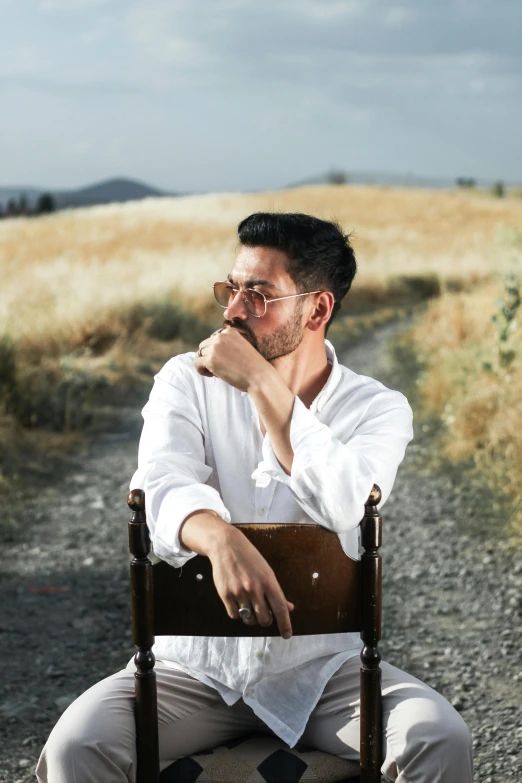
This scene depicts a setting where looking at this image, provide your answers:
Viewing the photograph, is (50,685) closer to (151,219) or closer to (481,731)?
(481,731)

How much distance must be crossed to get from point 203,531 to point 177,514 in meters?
0.10

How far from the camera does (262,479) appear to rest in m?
2.26

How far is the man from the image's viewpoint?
1889 millimetres

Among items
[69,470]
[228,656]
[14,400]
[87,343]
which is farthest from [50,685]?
[87,343]

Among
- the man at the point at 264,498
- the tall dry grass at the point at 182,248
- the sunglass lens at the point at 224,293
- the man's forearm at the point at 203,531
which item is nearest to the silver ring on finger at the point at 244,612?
the man at the point at 264,498

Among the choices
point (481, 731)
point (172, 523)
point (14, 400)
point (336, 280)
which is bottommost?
point (481, 731)

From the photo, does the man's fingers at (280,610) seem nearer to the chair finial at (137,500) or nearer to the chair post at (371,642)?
the chair post at (371,642)

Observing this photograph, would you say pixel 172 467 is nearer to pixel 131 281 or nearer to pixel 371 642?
pixel 371 642

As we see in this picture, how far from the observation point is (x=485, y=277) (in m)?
26.5

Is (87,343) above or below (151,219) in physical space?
below

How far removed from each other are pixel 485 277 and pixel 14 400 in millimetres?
20402

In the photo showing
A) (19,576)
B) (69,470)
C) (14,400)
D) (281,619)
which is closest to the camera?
(281,619)

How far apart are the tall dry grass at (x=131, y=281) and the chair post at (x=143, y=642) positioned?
132 centimetres

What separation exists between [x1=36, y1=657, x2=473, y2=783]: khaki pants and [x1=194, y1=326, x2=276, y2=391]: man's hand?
0.70 meters
